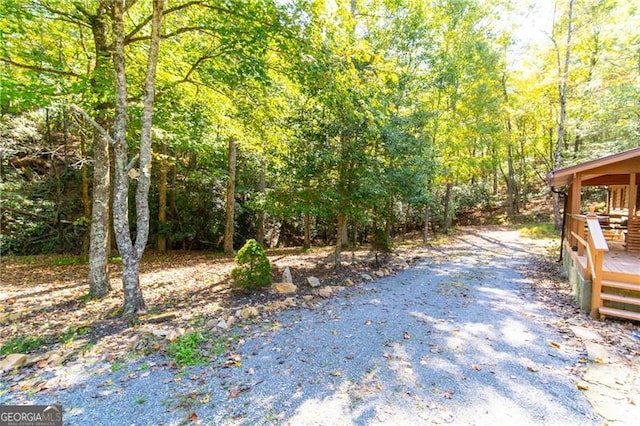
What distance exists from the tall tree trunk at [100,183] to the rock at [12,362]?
243cm

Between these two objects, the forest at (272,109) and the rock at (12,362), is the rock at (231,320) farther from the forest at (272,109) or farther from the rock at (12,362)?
the rock at (12,362)

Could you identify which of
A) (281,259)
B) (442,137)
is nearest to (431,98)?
(442,137)

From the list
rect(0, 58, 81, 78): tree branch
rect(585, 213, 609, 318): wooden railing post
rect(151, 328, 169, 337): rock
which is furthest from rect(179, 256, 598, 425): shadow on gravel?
rect(0, 58, 81, 78): tree branch

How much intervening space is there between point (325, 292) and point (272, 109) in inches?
167

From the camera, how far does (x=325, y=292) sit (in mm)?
6035

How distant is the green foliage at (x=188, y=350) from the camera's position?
11.2 feet

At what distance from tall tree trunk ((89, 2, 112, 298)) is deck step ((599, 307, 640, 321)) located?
8.62 metres

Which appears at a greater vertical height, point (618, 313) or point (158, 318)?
point (618, 313)

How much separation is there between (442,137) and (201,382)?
1295 cm

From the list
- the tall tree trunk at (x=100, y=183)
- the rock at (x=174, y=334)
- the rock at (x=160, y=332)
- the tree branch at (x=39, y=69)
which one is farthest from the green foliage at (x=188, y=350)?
the tree branch at (x=39, y=69)

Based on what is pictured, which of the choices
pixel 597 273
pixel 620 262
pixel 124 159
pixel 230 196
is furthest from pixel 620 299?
pixel 230 196

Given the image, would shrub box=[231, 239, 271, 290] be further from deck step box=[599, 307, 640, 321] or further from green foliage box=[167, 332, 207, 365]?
deck step box=[599, 307, 640, 321]

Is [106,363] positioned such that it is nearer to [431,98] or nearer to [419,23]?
[419,23]

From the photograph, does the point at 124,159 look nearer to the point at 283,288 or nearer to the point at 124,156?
the point at 124,156
